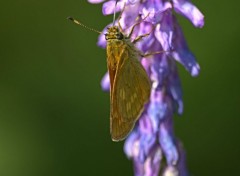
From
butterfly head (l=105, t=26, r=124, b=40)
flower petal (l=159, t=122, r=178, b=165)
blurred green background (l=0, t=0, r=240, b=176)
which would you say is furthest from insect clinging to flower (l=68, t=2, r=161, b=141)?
blurred green background (l=0, t=0, r=240, b=176)

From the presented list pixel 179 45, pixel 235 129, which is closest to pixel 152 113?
pixel 179 45

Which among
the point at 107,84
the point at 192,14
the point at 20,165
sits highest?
the point at 192,14

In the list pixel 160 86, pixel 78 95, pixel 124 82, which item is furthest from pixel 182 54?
pixel 78 95

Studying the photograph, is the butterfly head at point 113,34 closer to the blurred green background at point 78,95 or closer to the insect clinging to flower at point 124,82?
the insect clinging to flower at point 124,82

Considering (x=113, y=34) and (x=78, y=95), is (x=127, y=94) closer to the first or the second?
(x=113, y=34)

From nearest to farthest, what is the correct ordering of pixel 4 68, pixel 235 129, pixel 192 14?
pixel 192 14 → pixel 235 129 → pixel 4 68

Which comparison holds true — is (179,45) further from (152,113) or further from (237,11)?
(237,11)
